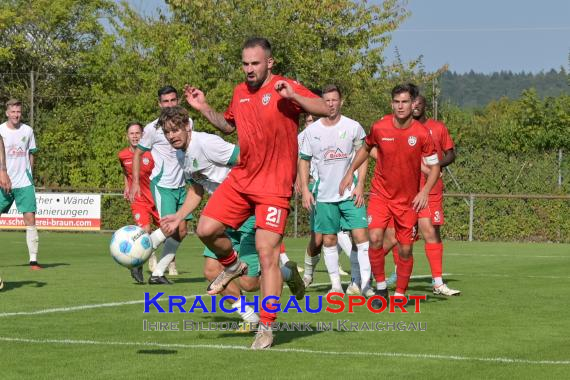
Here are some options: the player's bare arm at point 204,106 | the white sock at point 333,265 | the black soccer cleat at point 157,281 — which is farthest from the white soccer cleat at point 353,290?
the player's bare arm at point 204,106

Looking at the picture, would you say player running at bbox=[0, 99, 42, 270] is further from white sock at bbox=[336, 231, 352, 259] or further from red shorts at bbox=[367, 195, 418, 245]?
red shorts at bbox=[367, 195, 418, 245]

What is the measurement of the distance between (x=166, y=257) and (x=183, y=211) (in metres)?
5.24

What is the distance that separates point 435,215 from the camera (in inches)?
527

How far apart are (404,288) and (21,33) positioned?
44.7 metres

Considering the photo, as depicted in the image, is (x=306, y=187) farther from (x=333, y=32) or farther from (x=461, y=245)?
(x=333, y=32)

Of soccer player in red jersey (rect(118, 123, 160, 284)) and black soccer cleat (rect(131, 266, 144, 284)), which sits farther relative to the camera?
soccer player in red jersey (rect(118, 123, 160, 284))

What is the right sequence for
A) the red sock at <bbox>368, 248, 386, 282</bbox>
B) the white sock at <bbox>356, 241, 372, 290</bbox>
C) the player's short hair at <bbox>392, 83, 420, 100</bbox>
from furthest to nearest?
1. the white sock at <bbox>356, 241, 372, 290</bbox>
2. the red sock at <bbox>368, 248, 386, 282</bbox>
3. the player's short hair at <bbox>392, 83, 420, 100</bbox>

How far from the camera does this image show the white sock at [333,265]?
1278 cm

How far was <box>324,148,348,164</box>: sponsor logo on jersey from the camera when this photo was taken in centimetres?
1307

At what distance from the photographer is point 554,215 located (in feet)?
95.2

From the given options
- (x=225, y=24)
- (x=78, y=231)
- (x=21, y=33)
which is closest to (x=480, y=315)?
(x=78, y=231)

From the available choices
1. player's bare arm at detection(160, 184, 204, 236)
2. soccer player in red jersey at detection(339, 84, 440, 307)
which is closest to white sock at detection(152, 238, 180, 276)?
soccer player in red jersey at detection(339, 84, 440, 307)

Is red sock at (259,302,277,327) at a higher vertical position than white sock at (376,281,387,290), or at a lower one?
higher

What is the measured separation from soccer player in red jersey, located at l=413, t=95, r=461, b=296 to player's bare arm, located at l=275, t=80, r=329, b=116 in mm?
4493
